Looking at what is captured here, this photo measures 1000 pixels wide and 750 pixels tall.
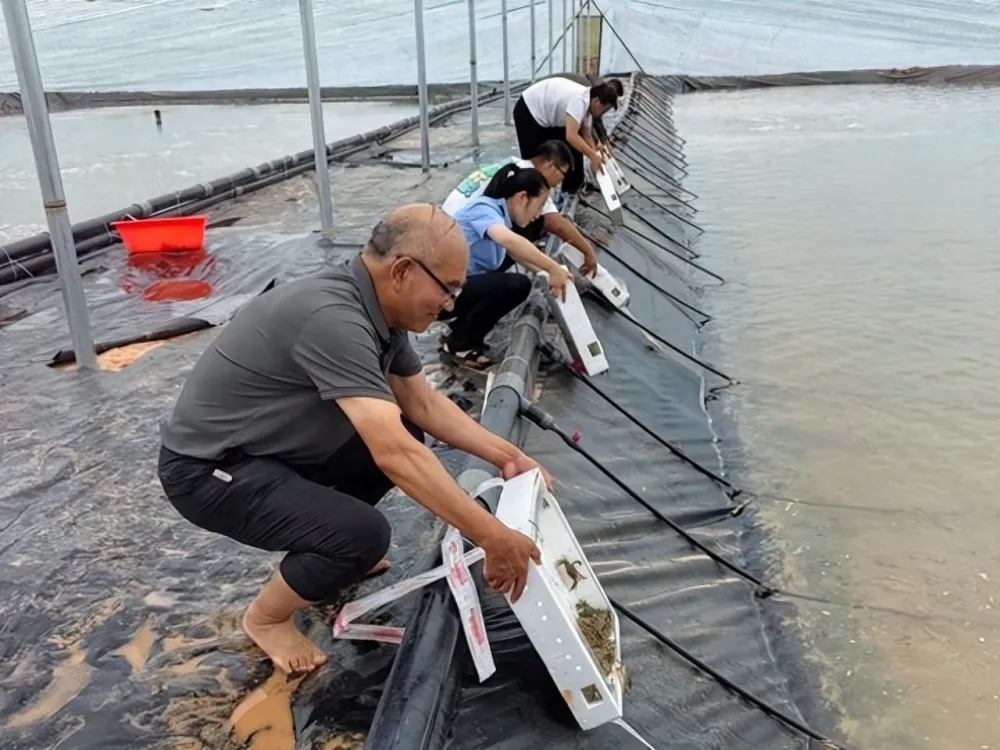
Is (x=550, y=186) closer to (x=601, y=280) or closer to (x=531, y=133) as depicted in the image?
(x=601, y=280)

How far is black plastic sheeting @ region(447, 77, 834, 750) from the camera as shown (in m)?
1.96

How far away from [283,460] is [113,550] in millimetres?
868

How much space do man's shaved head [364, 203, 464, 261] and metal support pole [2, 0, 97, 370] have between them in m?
2.34

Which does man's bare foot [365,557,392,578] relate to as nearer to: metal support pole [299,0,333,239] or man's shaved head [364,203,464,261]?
man's shaved head [364,203,464,261]

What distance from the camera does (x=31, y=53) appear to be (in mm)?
3404

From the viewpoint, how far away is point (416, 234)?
1.78 meters

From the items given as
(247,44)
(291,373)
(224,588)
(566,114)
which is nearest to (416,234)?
(291,373)

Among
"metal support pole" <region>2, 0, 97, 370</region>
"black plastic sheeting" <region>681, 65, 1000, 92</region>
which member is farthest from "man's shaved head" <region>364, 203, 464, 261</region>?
"black plastic sheeting" <region>681, 65, 1000, 92</region>

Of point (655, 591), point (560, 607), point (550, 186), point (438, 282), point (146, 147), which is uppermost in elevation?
point (438, 282)

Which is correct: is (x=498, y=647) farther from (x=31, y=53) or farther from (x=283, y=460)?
(x=31, y=53)

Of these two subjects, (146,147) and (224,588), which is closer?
(224,588)

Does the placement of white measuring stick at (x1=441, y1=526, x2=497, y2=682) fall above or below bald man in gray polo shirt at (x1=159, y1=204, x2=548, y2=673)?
below

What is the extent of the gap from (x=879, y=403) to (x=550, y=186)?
81.8 inches

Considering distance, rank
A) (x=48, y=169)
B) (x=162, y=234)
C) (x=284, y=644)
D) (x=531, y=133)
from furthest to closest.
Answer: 1. (x=531, y=133)
2. (x=162, y=234)
3. (x=48, y=169)
4. (x=284, y=644)
